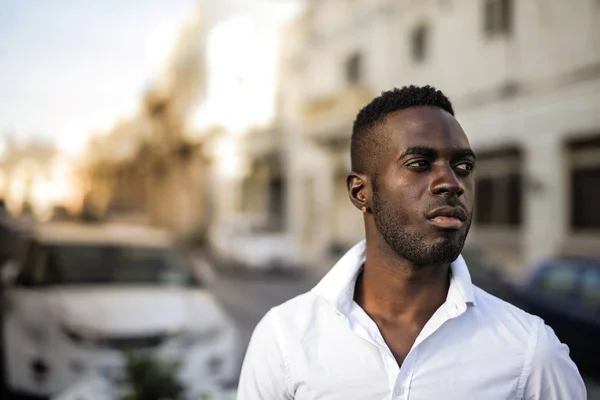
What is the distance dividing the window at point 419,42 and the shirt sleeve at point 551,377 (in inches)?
457

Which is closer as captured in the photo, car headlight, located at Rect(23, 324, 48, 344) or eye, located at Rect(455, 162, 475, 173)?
eye, located at Rect(455, 162, 475, 173)

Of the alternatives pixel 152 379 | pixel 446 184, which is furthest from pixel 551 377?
pixel 152 379

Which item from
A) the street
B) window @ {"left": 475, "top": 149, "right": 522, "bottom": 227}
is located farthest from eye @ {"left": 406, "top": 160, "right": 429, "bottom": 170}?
window @ {"left": 475, "top": 149, "right": 522, "bottom": 227}

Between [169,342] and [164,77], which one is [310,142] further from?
[164,77]

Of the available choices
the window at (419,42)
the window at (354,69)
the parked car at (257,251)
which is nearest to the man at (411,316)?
the window at (419,42)

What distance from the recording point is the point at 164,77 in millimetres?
44125

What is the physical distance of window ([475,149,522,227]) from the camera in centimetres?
1268

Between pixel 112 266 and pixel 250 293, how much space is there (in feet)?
27.1

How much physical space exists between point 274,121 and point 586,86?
822 inches

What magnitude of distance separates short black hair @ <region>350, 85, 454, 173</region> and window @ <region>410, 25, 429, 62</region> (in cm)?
1125

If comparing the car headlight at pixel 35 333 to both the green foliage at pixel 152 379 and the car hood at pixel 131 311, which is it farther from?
the green foliage at pixel 152 379

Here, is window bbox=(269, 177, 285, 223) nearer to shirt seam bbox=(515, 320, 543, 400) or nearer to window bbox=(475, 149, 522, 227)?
window bbox=(475, 149, 522, 227)

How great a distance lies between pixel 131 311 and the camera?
493 centimetres

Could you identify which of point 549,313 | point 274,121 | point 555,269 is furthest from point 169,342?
point 274,121
